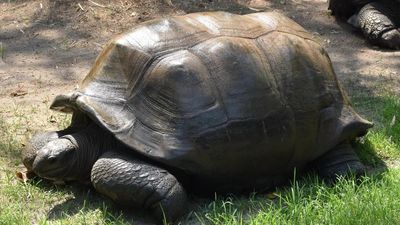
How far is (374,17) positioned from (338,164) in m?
3.91

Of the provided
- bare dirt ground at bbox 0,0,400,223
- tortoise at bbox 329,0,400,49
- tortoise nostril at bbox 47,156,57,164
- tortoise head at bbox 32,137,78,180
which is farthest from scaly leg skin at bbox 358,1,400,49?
tortoise nostril at bbox 47,156,57,164

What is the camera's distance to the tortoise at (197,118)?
412cm

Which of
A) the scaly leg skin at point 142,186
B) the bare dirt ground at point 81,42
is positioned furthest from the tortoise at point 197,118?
the bare dirt ground at point 81,42

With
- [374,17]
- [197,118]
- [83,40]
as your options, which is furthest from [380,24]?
[197,118]

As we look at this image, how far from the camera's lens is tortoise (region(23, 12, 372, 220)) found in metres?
4.12

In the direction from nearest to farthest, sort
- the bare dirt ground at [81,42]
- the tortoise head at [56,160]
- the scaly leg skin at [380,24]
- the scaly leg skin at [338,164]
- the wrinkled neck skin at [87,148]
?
the tortoise head at [56,160] < the wrinkled neck skin at [87,148] < the scaly leg skin at [338,164] < the bare dirt ground at [81,42] < the scaly leg skin at [380,24]

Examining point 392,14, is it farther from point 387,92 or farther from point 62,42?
point 62,42

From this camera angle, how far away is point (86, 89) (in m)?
4.41

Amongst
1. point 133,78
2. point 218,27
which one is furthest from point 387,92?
point 133,78

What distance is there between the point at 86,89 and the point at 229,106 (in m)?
0.96

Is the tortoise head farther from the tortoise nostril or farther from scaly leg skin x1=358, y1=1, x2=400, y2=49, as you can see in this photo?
scaly leg skin x1=358, y1=1, x2=400, y2=49

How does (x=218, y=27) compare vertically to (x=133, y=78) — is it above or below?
above

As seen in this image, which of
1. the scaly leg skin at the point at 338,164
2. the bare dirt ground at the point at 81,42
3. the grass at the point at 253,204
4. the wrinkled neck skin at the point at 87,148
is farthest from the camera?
the bare dirt ground at the point at 81,42

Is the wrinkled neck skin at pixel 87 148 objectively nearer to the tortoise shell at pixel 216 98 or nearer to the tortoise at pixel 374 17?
the tortoise shell at pixel 216 98
